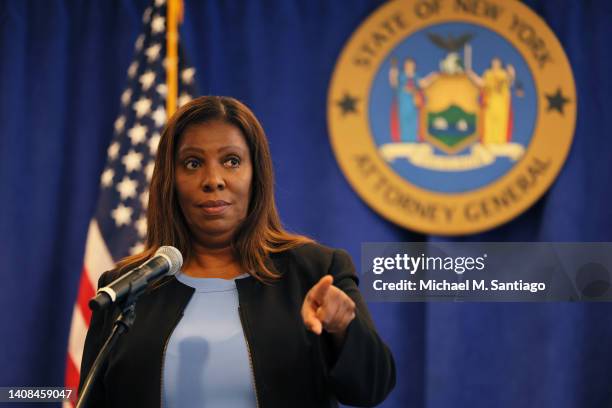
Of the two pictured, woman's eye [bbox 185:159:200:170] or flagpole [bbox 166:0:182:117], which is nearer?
woman's eye [bbox 185:159:200:170]

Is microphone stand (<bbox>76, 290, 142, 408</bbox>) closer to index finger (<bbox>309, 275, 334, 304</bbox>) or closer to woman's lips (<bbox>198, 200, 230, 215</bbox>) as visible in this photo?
index finger (<bbox>309, 275, 334, 304</bbox>)

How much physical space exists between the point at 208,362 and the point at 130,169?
5.53 feet

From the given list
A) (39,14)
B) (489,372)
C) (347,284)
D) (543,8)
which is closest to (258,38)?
(39,14)

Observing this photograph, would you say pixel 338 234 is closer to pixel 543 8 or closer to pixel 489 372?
pixel 489 372

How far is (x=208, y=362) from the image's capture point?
1.39 metres

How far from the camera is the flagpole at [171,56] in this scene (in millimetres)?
2965

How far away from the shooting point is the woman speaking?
54.1 inches

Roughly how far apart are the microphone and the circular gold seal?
1813 millimetres

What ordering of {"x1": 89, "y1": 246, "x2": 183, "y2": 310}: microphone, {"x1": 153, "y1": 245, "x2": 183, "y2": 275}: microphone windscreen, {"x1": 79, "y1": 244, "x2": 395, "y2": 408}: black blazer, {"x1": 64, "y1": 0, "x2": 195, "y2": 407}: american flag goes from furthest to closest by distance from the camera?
{"x1": 64, "y1": 0, "x2": 195, "y2": 407}: american flag → {"x1": 79, "y1": 244, "x2": 395, "y2": 408}: black blazer → {"x1": 153, "y1": 245, "x2": 183, "y2": 275}: microphone windscreen → {"x1": 89, "y1": 246, "x2": 183, "y2": 310}: microphone

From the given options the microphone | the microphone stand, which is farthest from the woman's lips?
the microphone stand

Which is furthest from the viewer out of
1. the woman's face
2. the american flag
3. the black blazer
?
the american flag

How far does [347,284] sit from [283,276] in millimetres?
133

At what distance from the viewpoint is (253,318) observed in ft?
4.74

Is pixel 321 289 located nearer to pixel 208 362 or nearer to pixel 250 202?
pixel 208 362
